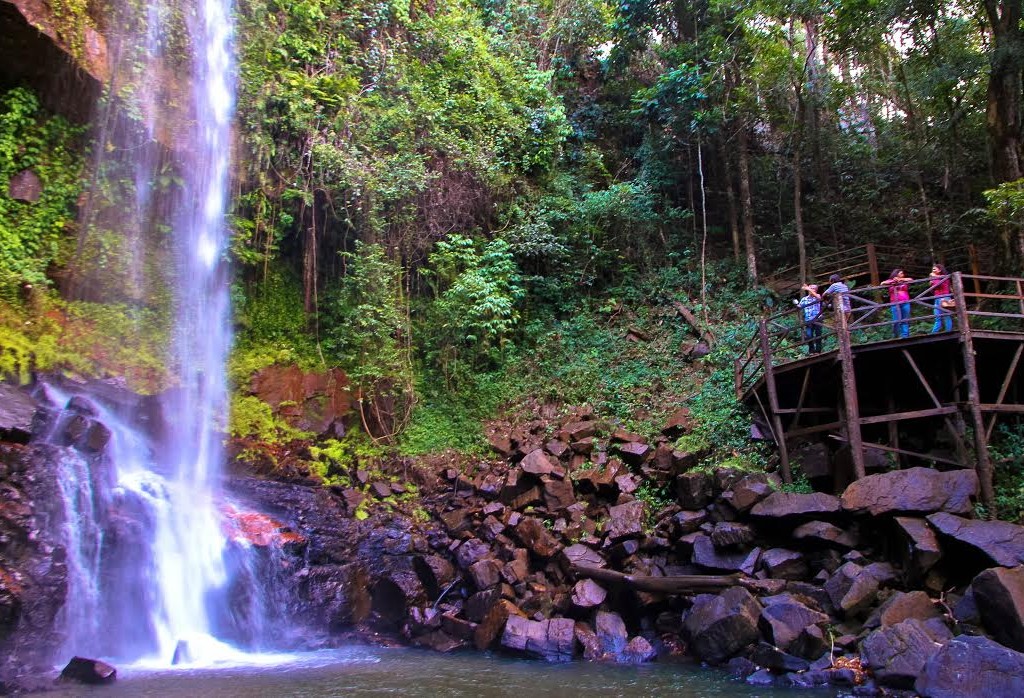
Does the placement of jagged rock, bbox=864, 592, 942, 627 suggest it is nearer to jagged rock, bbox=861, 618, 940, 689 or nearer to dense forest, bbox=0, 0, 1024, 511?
jagged rock, bbox=861, 618, 940, 689

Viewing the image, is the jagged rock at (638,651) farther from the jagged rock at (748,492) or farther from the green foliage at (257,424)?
the green foliage at (257,424)

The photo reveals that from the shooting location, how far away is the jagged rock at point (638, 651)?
977 centimetres

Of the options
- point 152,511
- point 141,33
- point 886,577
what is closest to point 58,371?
point 152,511

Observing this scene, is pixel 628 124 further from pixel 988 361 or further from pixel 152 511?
pixel 152 511

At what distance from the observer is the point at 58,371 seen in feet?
41.8

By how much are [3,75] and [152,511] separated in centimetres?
898

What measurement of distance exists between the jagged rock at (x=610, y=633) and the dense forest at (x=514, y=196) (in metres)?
4.20

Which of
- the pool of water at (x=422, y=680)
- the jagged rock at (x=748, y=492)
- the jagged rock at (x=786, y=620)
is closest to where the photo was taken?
the pool of water at (x=422, y=680)

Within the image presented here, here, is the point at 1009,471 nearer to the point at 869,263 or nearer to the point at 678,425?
the point at 678,425

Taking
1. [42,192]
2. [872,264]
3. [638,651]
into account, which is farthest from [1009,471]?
[42,192]

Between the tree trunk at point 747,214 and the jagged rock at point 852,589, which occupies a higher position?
the tree trunk at point 747,214

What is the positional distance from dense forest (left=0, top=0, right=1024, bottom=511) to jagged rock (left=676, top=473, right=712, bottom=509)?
1.57 meters

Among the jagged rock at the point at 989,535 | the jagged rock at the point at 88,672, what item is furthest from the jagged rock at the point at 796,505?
the jagged rock at the point at 88,672

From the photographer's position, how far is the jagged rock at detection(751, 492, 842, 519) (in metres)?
9.98
